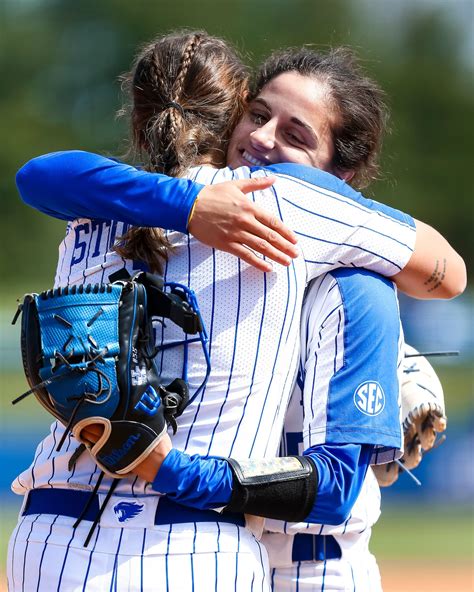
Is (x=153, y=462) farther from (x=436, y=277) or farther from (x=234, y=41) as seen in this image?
(x=234, y=41)

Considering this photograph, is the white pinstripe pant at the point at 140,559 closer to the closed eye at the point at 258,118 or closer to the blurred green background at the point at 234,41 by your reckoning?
the closed eye at the point at 258,118

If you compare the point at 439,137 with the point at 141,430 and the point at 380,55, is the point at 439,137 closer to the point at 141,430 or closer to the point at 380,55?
the point at 380,55

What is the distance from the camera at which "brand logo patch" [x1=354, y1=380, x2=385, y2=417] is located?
1945mm

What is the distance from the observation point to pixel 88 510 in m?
1.83

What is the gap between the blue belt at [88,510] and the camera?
181 centimetres

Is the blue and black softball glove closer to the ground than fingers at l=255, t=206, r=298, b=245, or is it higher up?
closer to the ground

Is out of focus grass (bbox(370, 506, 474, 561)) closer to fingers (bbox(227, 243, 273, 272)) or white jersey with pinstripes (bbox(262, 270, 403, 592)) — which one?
white jersey with pinstripes (bbox(262, 270, 403, 592))

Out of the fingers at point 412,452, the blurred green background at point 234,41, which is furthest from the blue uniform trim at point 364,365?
the blurred green background at point 234,41

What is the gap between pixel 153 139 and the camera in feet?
6.63

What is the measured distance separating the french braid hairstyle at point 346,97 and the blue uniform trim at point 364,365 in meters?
0.38

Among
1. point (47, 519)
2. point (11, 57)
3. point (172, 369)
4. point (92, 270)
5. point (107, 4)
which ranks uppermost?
point (107, 4)

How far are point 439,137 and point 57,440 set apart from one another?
23392mm

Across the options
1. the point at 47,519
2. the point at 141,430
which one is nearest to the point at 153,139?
the point at 141,430

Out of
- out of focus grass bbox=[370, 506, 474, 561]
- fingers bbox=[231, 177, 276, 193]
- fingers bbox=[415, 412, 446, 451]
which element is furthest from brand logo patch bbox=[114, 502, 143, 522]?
out of focus grass bbox=[370, 506, 474, 561]
